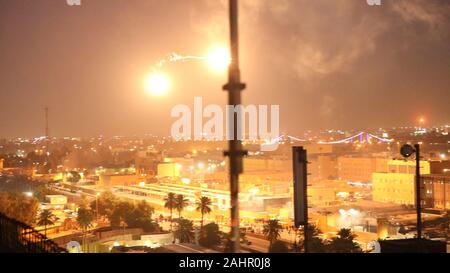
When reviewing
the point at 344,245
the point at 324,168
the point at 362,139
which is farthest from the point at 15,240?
the point at 362,139

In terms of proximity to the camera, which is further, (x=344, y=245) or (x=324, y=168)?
(x=324, y=168)

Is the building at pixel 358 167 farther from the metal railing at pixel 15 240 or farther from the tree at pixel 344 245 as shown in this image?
the metal railing at pixel 15 240

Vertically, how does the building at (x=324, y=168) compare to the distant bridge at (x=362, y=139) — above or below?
below

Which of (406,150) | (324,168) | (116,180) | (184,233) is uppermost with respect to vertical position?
(406,150)

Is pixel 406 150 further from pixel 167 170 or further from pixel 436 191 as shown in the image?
pixel 167 170

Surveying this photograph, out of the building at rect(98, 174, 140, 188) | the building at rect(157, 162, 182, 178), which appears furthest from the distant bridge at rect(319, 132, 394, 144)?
the building at rect(98, 174, 140, 188)

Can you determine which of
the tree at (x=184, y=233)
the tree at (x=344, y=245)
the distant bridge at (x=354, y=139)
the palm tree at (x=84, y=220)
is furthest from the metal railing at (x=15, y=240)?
the distant bridge at (x=354, y=139)
